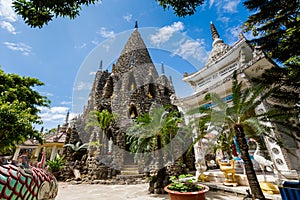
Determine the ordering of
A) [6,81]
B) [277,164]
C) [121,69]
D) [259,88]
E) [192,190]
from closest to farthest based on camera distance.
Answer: [192,190] → [259,88] → [277,164] → [6,81] → [121,69]

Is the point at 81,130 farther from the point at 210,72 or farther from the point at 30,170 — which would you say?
the point at 30,170

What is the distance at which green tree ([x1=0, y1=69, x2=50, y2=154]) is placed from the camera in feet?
22.8

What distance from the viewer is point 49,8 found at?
7.86ft

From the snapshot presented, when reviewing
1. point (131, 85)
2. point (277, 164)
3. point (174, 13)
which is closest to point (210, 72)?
point (277, 164)

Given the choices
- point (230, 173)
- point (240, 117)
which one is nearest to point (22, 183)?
point (240, 117)

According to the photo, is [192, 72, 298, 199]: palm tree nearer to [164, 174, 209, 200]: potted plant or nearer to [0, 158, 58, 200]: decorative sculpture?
[164, 174, 209, 200]: potted plant

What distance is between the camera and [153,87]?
64.1 ft

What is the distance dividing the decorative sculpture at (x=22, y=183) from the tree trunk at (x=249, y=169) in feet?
16.6

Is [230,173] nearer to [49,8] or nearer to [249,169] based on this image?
[249,169]

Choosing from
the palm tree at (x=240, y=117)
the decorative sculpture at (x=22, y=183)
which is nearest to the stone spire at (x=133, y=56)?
the palm tree at (x=240, y=117)

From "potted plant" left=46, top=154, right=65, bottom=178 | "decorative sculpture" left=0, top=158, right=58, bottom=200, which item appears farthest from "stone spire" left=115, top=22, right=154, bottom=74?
"decorative sculpture" left=0, top=158, right=58, bottom=200

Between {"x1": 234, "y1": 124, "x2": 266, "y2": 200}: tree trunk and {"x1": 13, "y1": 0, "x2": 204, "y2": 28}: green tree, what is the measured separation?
4108mm

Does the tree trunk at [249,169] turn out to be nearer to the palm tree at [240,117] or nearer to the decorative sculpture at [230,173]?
the palm tree at [240,117]

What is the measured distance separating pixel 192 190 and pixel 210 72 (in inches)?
341
